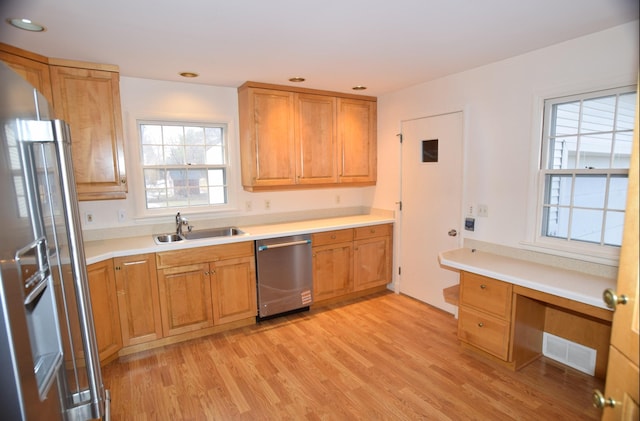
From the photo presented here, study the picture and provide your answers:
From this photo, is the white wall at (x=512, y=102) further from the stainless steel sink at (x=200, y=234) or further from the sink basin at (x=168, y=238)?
the sink basin at (x=168, y=238)

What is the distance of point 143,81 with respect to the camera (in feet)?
10.3

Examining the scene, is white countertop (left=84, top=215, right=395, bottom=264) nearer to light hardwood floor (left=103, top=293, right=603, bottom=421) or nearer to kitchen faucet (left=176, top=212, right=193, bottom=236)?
kitchen faucet (left=176, top=212, right=193, bottom=236)

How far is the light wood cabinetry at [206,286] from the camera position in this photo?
292cm

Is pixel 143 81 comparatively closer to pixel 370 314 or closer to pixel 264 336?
pixel 264 336

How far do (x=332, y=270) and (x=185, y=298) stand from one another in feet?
4.97

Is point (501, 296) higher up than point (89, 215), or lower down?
lower down

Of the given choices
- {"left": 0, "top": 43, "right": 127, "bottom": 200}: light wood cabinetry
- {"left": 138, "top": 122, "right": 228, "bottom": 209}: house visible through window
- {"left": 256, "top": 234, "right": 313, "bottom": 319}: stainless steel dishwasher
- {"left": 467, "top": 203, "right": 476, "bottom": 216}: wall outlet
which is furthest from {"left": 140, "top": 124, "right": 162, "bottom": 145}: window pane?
{"left": 467, "top": 203, "right": 476, "bottom": 216}: wall outlet

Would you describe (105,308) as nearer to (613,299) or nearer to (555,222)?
(613,299)

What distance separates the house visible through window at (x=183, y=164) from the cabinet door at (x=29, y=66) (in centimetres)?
80

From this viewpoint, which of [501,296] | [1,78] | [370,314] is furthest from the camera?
[370,314]

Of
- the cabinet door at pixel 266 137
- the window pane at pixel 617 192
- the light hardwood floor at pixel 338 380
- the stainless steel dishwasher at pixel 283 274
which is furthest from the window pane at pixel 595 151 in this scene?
the cabinet door at pixel 266 137

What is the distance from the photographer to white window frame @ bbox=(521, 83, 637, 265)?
7.62 feet

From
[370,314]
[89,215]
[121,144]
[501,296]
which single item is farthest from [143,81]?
[501,296]

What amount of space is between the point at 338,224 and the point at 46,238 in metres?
2.95
